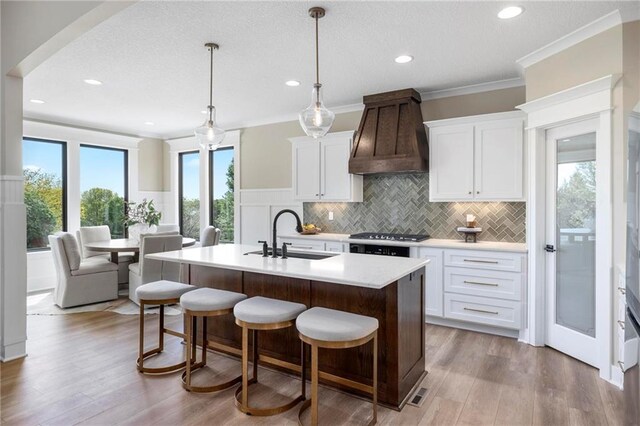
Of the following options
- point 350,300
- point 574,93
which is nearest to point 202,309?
point 350,300

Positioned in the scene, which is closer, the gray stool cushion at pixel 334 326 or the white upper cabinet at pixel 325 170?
the gray stool cushion at pixel 334 326

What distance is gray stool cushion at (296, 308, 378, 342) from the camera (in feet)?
6.75

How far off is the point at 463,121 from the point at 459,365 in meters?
2.52

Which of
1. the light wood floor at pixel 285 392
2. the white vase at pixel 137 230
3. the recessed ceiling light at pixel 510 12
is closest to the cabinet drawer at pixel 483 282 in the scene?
the light wood floor at pixel 285 392

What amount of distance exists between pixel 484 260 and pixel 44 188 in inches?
254

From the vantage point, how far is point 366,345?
2551mm

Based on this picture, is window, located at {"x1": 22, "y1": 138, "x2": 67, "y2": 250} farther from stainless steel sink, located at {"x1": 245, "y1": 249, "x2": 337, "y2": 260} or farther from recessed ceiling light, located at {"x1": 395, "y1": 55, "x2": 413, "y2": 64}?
recessed ceiling light, located at {"x1": 395, "y1": 55, "x2": 413, "y2": 64}

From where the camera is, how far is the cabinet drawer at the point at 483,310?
145 inches

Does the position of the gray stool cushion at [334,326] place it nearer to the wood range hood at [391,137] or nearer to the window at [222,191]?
the wood range hood at [391,137]

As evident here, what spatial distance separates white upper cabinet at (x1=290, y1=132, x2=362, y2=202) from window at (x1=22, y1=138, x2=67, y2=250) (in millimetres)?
3920

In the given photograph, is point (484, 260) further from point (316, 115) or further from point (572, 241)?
point (316, 115)

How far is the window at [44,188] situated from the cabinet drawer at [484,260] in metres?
6.00

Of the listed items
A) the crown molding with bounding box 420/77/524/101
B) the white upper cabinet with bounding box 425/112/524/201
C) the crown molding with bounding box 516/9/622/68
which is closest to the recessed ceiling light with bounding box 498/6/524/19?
the crown molding with bounding box 516/9/622/68

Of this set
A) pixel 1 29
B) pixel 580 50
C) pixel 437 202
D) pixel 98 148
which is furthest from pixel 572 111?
pixel 98 148
